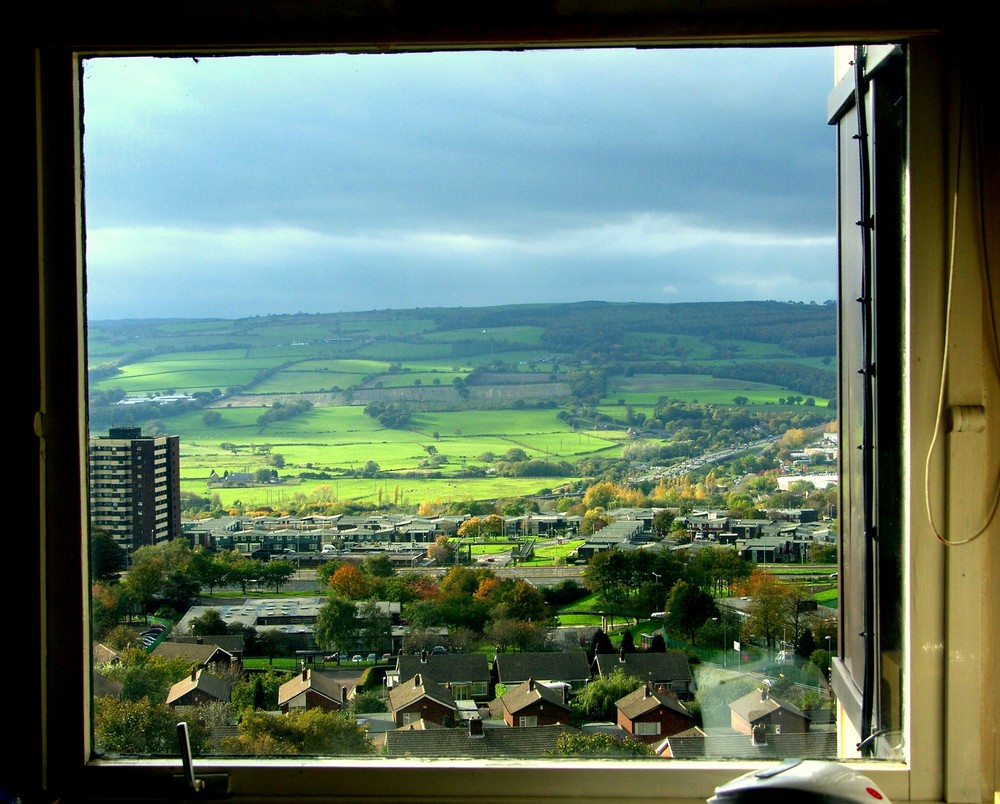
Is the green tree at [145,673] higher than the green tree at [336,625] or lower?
lower

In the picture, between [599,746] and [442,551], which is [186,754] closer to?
[442,551]

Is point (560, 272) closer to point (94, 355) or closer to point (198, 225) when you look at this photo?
point (198, 225)

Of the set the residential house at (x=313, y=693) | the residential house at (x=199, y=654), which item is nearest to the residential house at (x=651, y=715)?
the residential house at (x=313, y=693)

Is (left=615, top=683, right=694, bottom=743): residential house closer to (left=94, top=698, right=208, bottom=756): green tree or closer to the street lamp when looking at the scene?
the street lamp

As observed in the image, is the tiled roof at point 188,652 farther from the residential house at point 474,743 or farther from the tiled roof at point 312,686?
the residential house at point 474,743

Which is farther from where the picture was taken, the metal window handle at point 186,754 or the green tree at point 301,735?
the green tree at point 301,735

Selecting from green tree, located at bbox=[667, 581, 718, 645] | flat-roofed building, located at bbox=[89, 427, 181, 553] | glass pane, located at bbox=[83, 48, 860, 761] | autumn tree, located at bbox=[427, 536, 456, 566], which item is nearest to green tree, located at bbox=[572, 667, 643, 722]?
glass pane, located at bbox=[83, 48, 860, 761]
